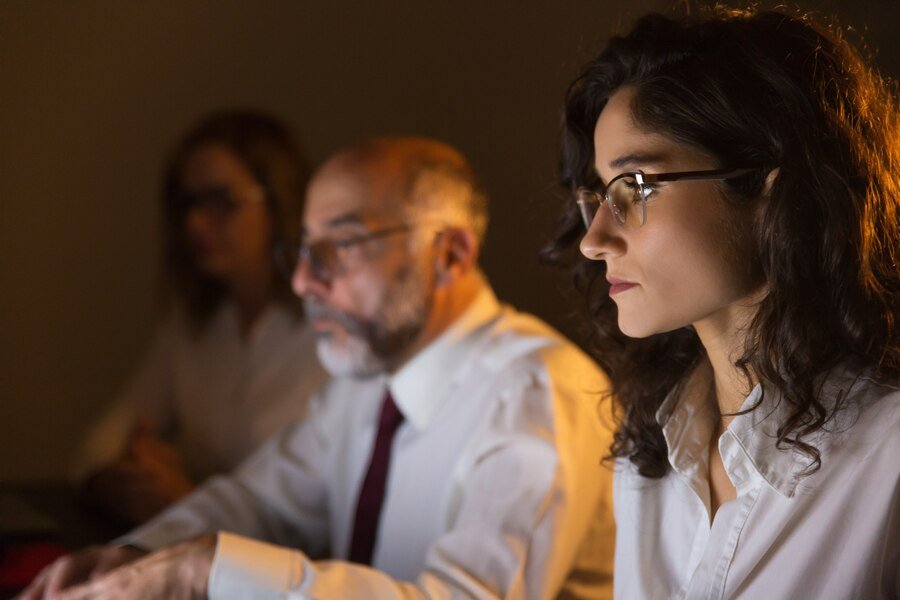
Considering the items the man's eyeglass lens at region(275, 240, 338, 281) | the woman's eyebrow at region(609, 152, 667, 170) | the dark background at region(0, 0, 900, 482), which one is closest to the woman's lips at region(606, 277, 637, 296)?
the woman's eyebrow at region(609, 152, 667, 170)

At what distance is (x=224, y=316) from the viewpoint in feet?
8.84

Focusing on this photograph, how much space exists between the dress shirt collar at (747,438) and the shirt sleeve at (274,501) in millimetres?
969

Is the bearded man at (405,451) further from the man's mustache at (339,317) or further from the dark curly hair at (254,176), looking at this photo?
the dark curly hair at (254,176)

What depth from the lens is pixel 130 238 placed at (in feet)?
10.9

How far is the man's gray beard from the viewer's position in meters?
1.79

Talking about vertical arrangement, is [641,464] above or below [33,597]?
above

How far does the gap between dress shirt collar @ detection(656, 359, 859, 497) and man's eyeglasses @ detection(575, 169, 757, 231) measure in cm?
23

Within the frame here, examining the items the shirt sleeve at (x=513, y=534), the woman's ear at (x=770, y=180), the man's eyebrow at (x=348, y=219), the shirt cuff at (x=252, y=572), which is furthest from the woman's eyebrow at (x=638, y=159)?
the man's eyebrow at (x=348, y=219)

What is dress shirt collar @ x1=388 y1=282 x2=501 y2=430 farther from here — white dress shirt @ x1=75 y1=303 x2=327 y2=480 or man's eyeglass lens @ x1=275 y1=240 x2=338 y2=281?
white dress shirt @ x1=75 y1=303 x2=327 y2=480

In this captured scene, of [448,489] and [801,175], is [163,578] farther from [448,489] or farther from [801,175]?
[801,175]

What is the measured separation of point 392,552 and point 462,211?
64 cm

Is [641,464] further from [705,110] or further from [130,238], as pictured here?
[130,238]

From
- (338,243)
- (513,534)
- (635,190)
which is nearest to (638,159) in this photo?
(635,190)

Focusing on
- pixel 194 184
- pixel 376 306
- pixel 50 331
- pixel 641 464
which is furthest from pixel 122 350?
pixel 641 464
